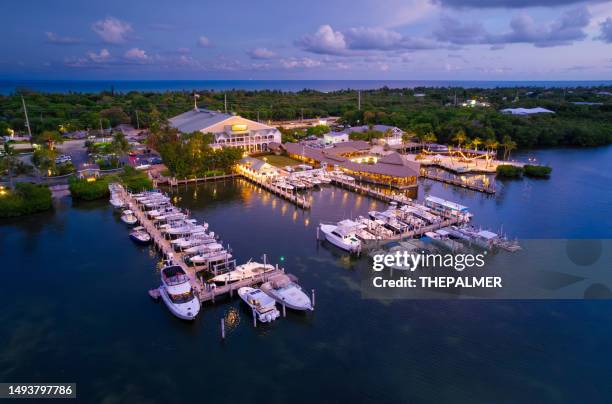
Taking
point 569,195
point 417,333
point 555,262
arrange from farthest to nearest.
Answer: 1. point 569,195
2. point 555,262
3. point 417,333

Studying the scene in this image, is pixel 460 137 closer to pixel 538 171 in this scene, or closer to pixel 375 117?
pixel 538 171

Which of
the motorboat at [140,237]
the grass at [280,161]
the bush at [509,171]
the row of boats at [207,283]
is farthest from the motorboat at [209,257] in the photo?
the bush at [509,171]

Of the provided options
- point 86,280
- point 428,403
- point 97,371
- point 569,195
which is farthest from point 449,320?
point 569,195

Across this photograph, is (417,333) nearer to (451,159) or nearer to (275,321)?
(275,321)

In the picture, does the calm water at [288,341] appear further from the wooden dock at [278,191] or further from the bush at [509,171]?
the bush at [509,171]

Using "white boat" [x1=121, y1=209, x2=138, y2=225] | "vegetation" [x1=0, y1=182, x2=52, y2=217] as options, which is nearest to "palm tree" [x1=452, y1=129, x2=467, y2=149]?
"white boat" [x1=121, y1=209, x2=138, y2=225]

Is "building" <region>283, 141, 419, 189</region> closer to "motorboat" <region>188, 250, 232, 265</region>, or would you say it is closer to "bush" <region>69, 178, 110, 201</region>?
"motorboat" <region>188, 250, 232, 265</region>
